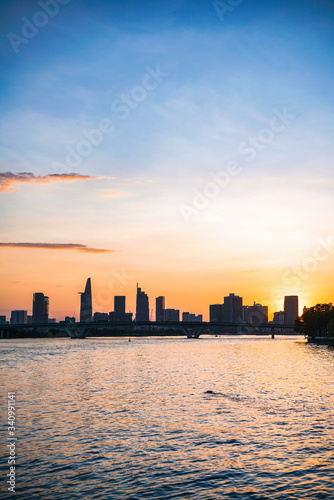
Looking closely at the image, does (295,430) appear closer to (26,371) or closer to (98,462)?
(98,462)

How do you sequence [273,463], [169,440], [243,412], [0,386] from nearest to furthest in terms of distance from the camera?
[273,463]
[169,440]
[243,412]
[0,386]

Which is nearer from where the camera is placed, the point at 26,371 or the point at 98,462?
the point at 98,462

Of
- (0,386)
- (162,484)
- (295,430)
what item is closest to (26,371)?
(0,386)

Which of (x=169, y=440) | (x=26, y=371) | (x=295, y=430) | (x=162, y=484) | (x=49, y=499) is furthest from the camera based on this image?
(x=26, y=371)

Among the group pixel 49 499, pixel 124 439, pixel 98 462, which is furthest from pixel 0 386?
pixel 49 499

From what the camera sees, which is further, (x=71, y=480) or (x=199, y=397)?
(x=199, y=397)

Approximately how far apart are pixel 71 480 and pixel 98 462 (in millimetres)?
3932

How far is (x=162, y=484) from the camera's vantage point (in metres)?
27.6

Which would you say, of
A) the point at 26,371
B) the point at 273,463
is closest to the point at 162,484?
the point at 273,463

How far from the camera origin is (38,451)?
34.7 metres

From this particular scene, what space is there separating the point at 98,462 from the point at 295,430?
58.9 ft

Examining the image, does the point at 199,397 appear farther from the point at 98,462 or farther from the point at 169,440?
the point at 98,462

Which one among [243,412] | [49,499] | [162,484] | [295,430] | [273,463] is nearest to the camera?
[49,499]

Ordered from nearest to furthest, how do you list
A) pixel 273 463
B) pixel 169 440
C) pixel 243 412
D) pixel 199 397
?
pixel 273 463
pixel 169 440
pixel 243 412
pixel 199 397
